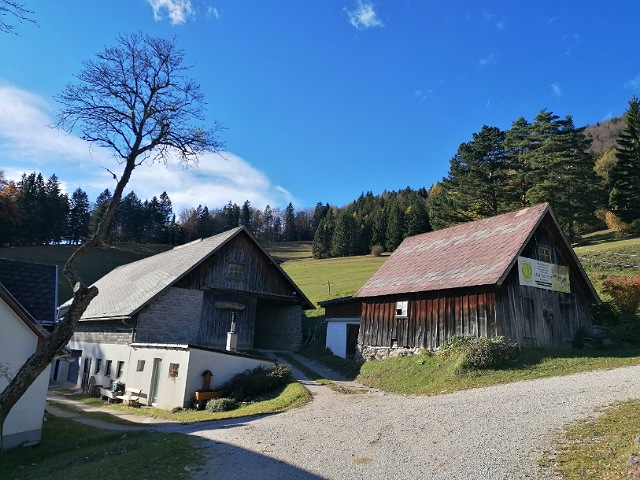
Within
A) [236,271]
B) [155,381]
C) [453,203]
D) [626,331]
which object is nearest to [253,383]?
[155,381]

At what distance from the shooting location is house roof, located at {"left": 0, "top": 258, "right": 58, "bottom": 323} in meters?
17.6

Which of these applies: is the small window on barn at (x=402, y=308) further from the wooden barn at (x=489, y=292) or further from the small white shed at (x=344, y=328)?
the small white shed at (x=344, y=328)

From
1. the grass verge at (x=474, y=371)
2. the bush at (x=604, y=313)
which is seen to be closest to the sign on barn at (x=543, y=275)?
the grass verge at (x=474, y=371)

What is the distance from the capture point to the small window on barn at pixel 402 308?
22.4 meters

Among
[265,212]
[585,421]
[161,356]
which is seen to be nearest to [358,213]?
[265,212]

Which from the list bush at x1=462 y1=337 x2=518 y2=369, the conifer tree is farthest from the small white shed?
the conifer tree

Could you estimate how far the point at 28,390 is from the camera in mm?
13641

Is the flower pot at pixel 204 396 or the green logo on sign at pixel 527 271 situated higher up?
the green logo on sign at pixel 527 271

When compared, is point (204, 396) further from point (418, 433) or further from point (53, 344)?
point (418, 433)

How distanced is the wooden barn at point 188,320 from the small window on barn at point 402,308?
747 centimetres

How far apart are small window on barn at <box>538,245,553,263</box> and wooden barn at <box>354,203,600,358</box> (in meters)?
0.05

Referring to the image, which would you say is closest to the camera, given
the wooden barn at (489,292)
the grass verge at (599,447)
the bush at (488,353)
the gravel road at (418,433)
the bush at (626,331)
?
the grass verge at (599,447)

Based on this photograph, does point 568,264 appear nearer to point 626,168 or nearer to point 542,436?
point 542,436

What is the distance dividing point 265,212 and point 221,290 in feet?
327
